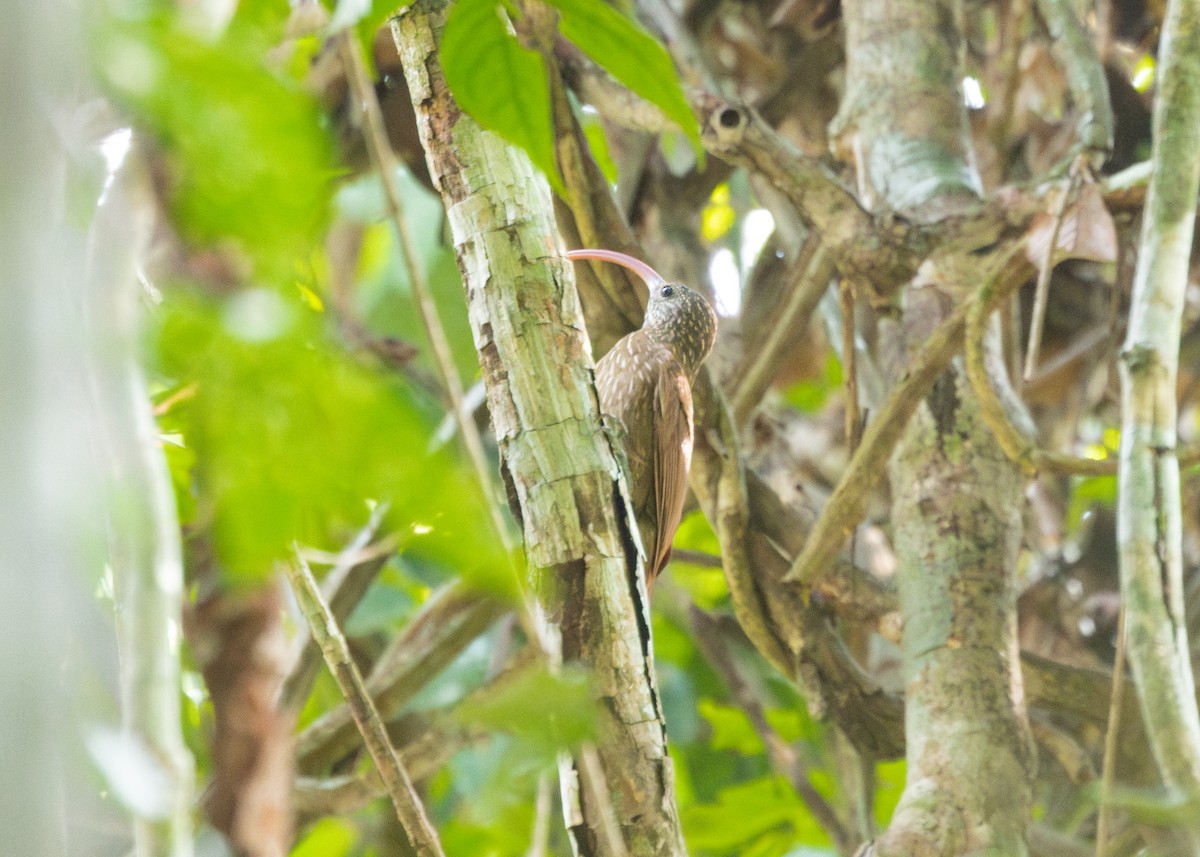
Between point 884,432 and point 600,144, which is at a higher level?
point 600,144

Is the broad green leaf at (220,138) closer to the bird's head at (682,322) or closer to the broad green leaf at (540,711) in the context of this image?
the broad green leaf at (540,711)

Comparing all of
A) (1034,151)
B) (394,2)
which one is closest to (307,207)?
(394,2)

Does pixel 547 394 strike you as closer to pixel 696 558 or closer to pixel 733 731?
pixel 696 558

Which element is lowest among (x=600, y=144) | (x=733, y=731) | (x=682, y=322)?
(x=733, y=731)

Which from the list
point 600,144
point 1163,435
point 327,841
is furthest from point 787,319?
point 327,841

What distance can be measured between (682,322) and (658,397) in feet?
0.88

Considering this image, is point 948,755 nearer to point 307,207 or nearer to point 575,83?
point 575,83

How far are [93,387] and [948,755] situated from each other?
5.98 feet

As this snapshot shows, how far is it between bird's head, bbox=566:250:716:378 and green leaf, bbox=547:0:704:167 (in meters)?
1.84

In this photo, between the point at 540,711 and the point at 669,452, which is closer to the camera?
the point at 540,711

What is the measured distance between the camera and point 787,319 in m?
2.48

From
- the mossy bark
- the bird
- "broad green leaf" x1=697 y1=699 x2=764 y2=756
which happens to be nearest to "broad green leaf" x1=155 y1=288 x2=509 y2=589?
the mossy bark

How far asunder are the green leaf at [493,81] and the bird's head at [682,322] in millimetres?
1878

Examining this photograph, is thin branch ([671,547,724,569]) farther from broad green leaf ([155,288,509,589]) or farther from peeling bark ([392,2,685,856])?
broad green leaf ([155,288,509,589])
